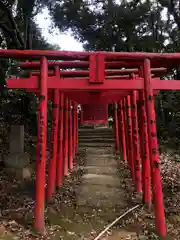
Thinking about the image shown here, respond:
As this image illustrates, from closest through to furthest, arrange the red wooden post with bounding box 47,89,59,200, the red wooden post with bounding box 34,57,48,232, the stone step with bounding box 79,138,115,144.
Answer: the red wooden post with bounding box 34,57,48,232
the red wooden post with bounding box 47,89,59,200
the stone step with bounding box 79,138,115,144

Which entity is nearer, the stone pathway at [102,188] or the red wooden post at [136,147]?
the stone pathway at [102,188]

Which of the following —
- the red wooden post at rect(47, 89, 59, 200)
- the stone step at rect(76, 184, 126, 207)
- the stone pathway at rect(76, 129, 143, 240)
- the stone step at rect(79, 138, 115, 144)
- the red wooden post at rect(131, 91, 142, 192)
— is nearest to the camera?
the stone pathway at rect(76, 129, 143, 240)

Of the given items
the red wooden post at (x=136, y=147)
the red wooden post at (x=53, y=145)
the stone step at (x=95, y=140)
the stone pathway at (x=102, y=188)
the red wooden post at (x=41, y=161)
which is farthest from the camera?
the stone step at (x=95, y=140)

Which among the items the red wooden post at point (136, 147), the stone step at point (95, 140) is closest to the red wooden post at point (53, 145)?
the red wooden post at point (136, 147)

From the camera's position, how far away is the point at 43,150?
6.16 m

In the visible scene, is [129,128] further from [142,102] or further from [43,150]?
[43,150]

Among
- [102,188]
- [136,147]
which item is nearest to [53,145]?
Answer: [102,188]

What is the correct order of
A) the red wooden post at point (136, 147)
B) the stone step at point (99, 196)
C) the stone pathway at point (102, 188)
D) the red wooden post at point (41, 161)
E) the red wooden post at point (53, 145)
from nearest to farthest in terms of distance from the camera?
the red wooden post at point (41, 161)
the stone pathway at point (102, 188)
the stone step at point (99, 196)
the red wooden post at point (53, 145)
the red wooden post at point (136, 147)

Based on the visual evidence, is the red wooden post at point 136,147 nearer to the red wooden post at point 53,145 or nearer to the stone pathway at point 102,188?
the stone pathway at point 102,188

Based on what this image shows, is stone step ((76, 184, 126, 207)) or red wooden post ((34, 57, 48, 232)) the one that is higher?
red wooden post ((34, 57, 48, 232))

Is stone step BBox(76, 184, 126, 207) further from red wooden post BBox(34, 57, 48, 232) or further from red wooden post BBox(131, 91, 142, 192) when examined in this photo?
red wooden post BBox(34, 57, 48, 232)

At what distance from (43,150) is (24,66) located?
8.38 ft

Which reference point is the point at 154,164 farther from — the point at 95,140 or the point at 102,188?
the point at 95,140

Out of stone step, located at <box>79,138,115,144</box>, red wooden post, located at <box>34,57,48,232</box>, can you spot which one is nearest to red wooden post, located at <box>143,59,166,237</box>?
red wooden post, located at <box>34,57,48,232</box>
